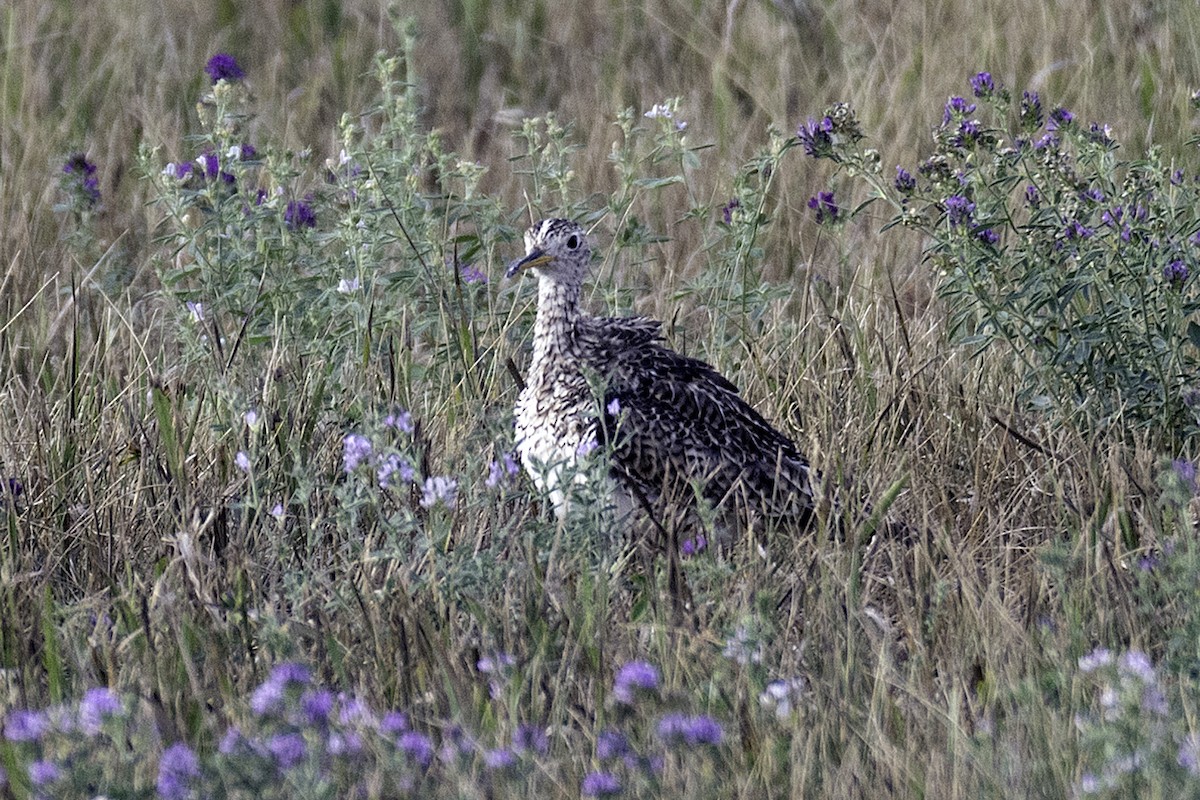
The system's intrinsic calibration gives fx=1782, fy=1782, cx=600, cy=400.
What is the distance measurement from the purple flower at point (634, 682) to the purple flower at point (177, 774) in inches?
25.8

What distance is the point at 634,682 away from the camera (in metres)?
2.75

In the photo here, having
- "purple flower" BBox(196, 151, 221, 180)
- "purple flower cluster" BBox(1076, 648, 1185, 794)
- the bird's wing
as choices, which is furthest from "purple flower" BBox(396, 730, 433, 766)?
"purple flower" BBox(196, 151, 221, 180)

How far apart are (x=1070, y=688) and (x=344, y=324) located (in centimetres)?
285

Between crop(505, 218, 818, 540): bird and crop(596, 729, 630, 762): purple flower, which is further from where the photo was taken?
crop(505, 218, 818, 540): bird

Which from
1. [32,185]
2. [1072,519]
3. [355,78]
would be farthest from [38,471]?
[355,78]

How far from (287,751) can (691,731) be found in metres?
0.56

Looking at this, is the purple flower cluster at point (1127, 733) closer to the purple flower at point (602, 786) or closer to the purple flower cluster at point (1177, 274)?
the purple flower at point (602, 786)

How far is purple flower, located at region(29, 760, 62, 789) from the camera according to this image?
7.80 ft

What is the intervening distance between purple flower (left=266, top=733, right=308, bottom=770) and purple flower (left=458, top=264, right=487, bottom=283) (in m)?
2.84

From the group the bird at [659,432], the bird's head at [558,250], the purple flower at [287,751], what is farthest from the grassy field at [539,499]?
the bird's head at [558,250]

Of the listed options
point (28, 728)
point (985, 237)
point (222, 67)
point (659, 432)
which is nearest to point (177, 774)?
point (28, 728)

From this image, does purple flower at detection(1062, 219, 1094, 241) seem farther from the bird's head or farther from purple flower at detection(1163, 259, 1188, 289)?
the bird's head

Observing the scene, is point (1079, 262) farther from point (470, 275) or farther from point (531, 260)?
point (470, 275)

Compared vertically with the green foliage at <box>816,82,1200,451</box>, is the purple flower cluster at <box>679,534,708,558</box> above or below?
below
